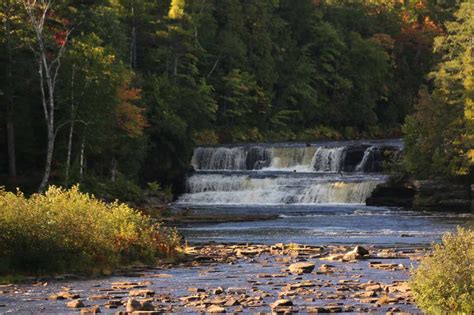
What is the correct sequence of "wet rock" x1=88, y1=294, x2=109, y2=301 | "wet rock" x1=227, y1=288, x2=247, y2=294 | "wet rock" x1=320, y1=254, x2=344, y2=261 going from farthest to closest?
"wet rock" x1=320, y1=254, x2=344, y2=261
"wet rock" x1=227, y1=288, x2=247, y2=294
"wet rock" x1=88, y1=294, x2=109, y2=301

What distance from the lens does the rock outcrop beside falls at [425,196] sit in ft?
209

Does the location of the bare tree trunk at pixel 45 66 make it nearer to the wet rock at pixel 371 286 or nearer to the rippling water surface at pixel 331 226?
the rippling water surface at pixel 331 226

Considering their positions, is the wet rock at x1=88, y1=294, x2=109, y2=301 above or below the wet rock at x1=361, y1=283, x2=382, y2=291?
below

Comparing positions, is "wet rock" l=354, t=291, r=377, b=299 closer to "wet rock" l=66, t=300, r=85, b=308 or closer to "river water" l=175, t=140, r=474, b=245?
"wet rock" l=66, t=300, r=85, b=308

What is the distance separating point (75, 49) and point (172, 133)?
1929 cm

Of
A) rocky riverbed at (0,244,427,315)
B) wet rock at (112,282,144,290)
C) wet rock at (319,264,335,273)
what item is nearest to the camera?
rocky riverbed at (0,244,427,315)

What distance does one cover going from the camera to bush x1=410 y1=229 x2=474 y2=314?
21859 mm

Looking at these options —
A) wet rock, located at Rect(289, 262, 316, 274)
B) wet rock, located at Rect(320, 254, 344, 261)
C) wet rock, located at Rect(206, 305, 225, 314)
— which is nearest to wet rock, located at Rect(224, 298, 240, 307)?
wet rock, located at Rect(206, 305, 225, 314)

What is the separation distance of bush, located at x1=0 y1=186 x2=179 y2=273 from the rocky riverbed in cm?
108

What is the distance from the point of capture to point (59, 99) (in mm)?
56656

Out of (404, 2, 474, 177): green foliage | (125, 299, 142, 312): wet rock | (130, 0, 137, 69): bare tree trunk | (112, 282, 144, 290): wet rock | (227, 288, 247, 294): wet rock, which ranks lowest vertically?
(112, 282, 144, 290): wet rock

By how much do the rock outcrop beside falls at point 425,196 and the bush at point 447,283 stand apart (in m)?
40.2

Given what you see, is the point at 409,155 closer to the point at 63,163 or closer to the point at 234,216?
the point at 234,216

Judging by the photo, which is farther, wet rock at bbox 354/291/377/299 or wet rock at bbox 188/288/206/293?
wet rock at bbox 188/288/206/293
